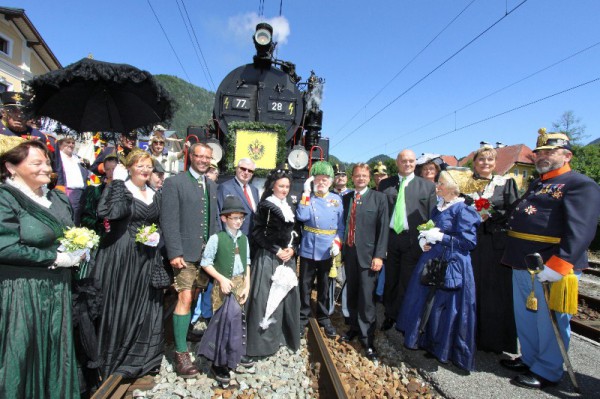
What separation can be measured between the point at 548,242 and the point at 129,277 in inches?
147

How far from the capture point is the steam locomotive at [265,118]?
20.0 feet

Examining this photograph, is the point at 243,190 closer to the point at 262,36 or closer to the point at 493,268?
the point at 493,268

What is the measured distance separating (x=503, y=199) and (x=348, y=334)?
2287mm

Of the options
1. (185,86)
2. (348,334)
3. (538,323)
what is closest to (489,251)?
(538,323)

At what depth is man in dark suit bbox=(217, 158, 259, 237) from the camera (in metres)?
3.64

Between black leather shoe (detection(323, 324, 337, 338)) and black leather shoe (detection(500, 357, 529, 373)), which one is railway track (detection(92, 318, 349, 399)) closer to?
black leather shoe (detection(323, 324, 337, 338))

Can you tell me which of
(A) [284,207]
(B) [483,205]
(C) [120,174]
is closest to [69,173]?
(C) [120,174]

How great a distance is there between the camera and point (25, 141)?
2131mm

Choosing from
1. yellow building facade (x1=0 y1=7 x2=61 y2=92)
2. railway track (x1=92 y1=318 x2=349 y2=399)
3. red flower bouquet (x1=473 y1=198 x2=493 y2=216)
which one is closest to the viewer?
railway track (x1=92 y1=318 x2=349 y2=399)

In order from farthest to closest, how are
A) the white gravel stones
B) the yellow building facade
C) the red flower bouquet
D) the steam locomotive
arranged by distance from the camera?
the yellow building facade < the steam locomotive < the red flower bouquet < the white gravel stones

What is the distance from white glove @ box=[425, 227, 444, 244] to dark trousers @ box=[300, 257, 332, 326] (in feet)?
3.87

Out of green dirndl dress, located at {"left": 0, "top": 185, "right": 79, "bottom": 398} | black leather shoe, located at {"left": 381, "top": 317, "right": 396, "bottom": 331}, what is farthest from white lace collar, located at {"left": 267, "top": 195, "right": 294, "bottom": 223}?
black leather shoe, located at {"left": 381, "top": 317, "right": 396, "bottom": 331}

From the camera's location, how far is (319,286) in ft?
12.9

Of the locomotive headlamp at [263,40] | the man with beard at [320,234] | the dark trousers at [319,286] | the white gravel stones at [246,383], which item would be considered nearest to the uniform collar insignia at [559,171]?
the man with beard at [320,234]
